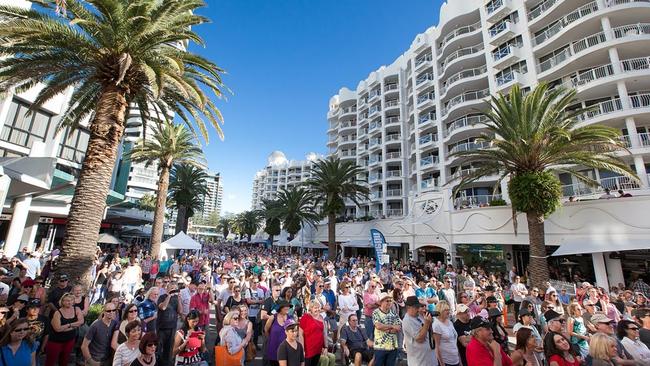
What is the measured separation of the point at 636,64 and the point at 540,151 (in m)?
13.5

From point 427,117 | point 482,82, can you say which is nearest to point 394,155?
point 427,117

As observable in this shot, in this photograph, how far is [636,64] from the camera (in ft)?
66.0

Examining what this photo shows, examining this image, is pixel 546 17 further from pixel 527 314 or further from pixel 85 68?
pixel 85 68

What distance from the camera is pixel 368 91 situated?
159 feet

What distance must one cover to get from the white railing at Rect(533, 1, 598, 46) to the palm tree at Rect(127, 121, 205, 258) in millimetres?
28301

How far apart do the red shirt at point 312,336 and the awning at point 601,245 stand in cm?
1503

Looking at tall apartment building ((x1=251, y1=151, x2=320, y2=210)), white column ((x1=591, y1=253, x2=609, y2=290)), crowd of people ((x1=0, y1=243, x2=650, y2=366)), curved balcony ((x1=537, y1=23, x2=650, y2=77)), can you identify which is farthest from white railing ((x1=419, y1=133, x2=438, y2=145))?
tall apartment building ((x1=251, y1=151, x2=320, y2=210))

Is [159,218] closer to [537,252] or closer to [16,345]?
[16,345]

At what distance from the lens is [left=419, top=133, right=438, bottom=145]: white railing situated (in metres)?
33.1

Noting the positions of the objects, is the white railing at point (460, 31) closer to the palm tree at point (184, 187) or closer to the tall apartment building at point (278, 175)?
the palm tree at point (184, 187)

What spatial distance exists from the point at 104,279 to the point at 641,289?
73.2 feet

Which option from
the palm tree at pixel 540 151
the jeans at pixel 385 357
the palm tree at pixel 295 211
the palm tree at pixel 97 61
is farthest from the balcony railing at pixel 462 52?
the jeans at pixel 385 357

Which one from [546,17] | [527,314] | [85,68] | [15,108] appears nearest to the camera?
[527,314]

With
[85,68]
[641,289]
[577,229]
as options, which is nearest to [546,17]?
[577,229]
